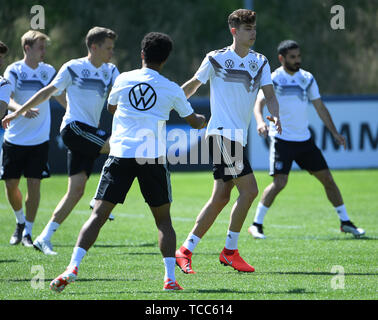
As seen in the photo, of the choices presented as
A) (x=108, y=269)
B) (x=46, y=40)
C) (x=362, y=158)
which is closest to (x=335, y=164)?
(x=362, y=158)

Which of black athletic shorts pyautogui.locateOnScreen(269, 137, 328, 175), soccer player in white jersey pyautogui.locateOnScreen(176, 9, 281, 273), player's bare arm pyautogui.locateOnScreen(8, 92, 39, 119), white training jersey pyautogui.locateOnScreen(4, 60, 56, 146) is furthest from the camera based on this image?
black athletic shorts pyautogui.locateOnScreen(269, 137, 328, 175)

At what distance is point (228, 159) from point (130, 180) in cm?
137

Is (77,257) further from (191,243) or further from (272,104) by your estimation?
(272,104)

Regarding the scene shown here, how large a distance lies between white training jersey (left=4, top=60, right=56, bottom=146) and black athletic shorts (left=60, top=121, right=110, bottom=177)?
0.95 m

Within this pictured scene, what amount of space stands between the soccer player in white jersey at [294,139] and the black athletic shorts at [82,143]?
88.7 inches

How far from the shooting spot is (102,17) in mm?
30234

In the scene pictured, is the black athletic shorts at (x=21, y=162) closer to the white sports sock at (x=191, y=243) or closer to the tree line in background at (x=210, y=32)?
the white sports sock at (x=191, y=243)

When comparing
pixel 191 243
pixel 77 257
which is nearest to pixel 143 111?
pixel 77 257

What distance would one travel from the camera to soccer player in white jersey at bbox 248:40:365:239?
31.5 feet

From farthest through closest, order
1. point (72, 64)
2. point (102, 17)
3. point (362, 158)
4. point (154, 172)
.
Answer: point (102, 17)
point (362, 158)
point (72, 64)
point (154, 172)

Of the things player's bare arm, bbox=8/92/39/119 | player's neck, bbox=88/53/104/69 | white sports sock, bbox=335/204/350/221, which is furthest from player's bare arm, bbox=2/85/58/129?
white sports sock, bbox=335/204/350/221

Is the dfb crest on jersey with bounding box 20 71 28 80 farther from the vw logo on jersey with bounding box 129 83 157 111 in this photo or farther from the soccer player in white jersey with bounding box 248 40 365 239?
the vw logo on jersey with bounding box 129 83 157 111

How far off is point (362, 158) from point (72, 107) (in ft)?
40.9
